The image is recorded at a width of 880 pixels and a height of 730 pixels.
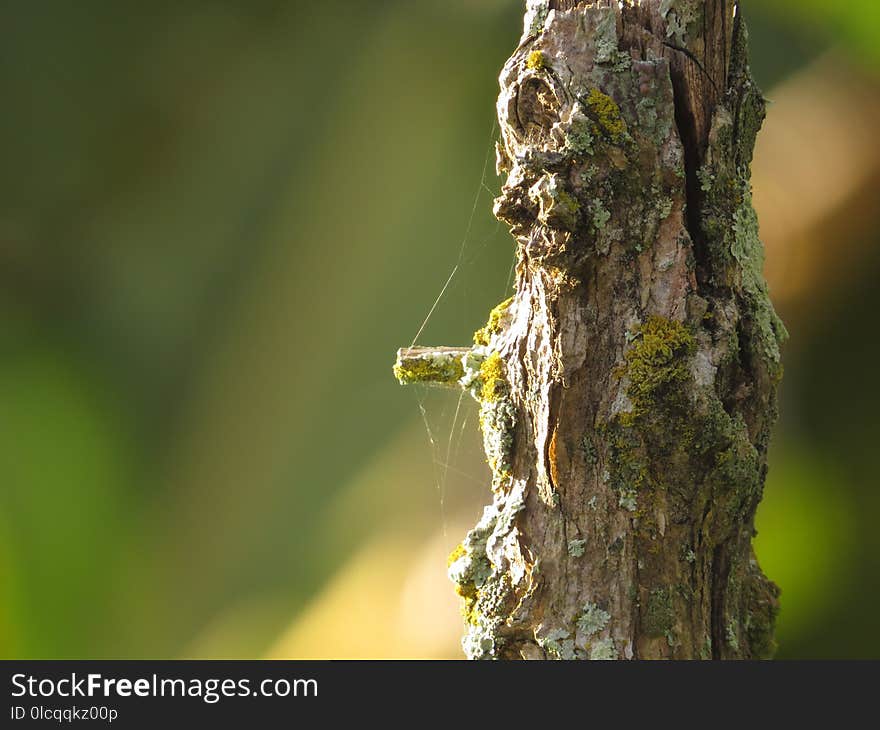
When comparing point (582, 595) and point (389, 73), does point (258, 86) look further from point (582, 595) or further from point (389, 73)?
point (582, 595)

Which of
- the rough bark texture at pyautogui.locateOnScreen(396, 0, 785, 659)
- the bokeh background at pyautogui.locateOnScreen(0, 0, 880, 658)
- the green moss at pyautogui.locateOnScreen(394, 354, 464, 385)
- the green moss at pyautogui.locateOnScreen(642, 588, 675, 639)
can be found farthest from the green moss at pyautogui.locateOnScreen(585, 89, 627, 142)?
the bokeh background at pyautogui.locateOnScreen(0, 0, 880, 658)

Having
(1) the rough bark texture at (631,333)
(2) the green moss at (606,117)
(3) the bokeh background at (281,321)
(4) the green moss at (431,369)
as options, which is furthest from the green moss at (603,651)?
(3) the bokeh background at (281,321)

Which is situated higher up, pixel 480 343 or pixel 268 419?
pixel 268 419

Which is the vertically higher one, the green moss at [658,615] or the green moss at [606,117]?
the green moss at [606,117]

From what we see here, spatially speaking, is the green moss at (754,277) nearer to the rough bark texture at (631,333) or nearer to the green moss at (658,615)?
the rough bark texture at (631,333)

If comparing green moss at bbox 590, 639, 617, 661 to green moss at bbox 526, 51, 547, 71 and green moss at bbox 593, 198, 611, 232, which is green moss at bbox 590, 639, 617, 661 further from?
green moss at bbox 526, 51, 547, 71

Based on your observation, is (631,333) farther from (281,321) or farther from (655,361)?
(281,321)

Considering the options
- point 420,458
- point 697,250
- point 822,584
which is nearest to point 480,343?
point 697,250
